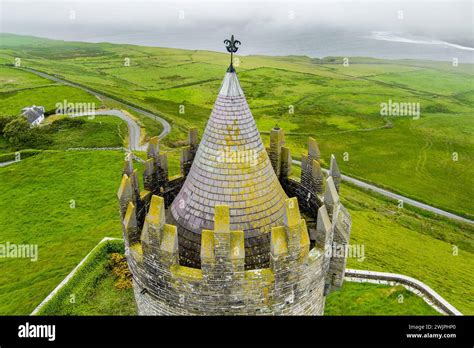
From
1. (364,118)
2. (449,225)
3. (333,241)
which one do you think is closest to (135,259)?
(333,241)

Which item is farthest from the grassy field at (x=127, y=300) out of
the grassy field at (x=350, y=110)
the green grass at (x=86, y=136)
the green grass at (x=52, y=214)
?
the green grass at (x=86, y=136)

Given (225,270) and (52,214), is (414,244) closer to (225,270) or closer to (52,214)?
(225,270)

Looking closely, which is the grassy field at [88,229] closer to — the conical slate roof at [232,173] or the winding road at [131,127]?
the winding road at [131,127]

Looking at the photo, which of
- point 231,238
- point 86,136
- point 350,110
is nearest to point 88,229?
point 231,238

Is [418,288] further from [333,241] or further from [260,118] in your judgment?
[260,118]

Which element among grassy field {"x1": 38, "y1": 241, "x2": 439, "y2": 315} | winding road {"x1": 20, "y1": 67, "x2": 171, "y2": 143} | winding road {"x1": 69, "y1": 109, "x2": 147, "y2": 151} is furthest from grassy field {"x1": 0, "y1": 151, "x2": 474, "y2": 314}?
winding road {"x1": 20, "y1": 67, "x2": 171, "y2": 143}

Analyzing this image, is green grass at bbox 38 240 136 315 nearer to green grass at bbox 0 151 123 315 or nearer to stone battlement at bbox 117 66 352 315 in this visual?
green grass at bbox 0 151 123 315
